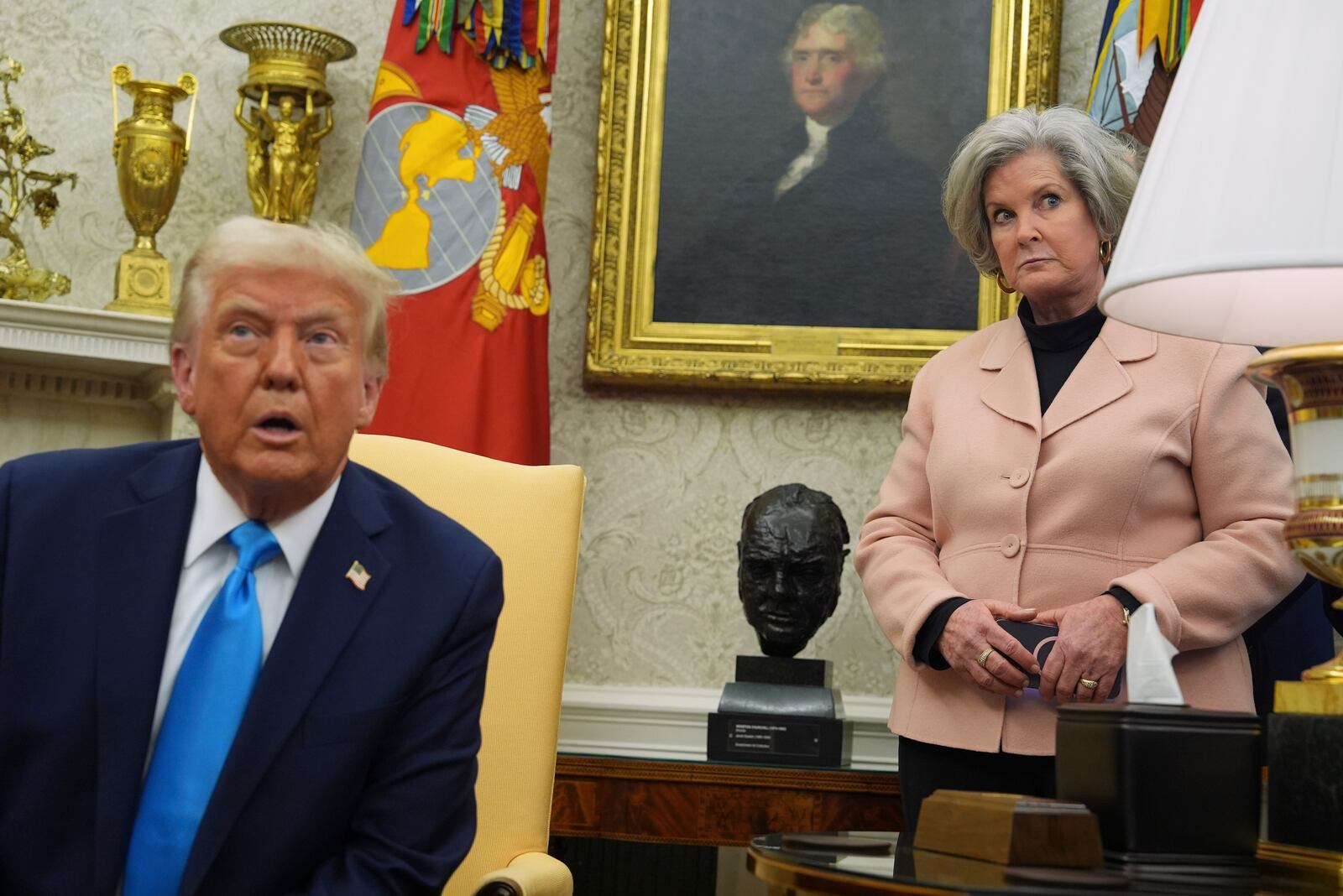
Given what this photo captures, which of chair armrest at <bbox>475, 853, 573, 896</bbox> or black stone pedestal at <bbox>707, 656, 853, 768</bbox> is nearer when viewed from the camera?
chair armrest at <bbox>475, 853, 573, 896</bbox>

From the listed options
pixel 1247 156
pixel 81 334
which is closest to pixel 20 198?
pixel 81 334

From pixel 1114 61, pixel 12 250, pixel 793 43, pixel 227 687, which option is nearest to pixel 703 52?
pixel 793 43

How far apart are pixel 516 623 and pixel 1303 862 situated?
1.20 m

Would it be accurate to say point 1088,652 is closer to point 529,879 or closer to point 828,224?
point 529,879

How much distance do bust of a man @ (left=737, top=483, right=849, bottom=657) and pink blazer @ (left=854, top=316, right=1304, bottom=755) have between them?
2.76ft

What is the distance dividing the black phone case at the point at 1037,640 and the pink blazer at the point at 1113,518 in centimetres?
10

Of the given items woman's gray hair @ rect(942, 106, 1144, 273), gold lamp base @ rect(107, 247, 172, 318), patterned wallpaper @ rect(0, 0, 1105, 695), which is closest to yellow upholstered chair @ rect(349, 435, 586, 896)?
woman's gray hair @ rect(942, 106, 1144, 273)

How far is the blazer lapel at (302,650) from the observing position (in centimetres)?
168

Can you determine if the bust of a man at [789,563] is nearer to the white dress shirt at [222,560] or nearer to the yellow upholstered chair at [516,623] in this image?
the yellow upholstered chair at [516,623]

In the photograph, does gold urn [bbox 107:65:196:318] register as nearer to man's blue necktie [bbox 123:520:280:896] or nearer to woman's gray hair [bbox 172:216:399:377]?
woman's gray hair [bbox 172:216:399:377]

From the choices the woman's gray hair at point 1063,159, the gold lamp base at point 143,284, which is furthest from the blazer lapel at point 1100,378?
→ the gold lamp base at point 143,284

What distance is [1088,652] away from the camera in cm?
226

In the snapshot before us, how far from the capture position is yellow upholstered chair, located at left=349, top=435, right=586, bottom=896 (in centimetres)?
223

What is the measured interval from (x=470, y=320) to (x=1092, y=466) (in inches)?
73.6
